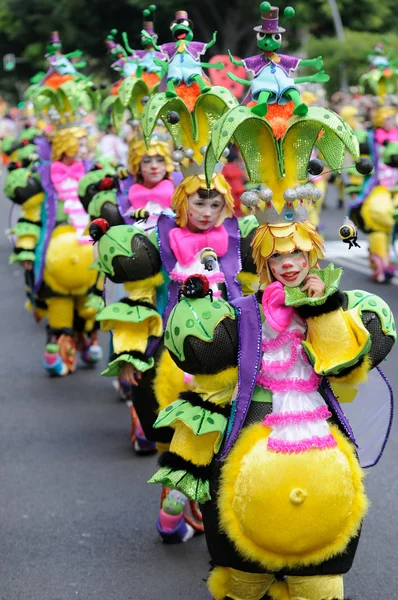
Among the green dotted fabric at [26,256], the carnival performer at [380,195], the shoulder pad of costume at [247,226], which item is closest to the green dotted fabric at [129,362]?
the shoulder pad of costume at [247,226]

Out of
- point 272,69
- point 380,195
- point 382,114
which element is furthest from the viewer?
point 380,195

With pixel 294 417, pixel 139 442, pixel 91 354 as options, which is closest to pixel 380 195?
pixel 91 354

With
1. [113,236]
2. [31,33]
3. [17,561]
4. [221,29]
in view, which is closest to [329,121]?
[113,236]

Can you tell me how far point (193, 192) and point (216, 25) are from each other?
31.2 meters

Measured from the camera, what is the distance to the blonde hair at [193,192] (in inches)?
196

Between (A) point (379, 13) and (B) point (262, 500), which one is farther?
(A) point (379, 13)

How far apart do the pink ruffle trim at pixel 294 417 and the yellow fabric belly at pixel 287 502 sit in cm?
4

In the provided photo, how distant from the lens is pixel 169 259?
5125mm

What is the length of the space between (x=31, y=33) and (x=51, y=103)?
32766mm

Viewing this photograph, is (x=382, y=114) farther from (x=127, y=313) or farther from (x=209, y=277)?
(x=127, y=313)

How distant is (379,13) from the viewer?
3722 cm

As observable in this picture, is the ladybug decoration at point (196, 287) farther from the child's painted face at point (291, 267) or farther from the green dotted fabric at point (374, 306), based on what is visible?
the green dotted fabric at point (374, 306)

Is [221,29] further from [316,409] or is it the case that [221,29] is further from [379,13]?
[316,409]

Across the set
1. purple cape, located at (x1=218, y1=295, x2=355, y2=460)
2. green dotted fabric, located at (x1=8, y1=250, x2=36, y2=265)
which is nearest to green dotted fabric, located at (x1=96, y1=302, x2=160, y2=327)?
purple cape, located at (x1=218, y1=295, x2=355, y2=460)
